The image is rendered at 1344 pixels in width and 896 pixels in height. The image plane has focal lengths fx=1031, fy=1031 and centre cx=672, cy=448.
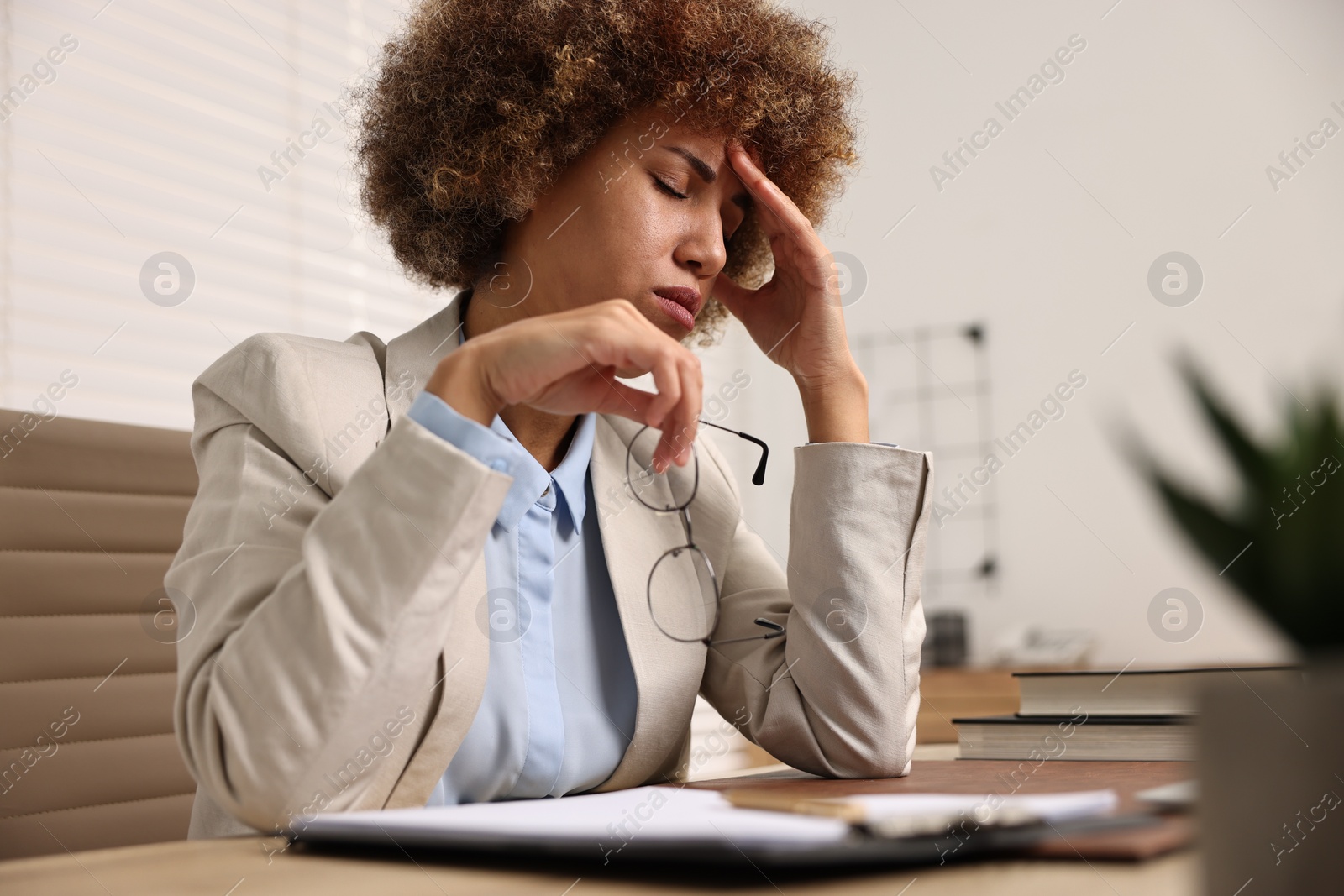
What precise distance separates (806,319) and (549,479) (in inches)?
14.0

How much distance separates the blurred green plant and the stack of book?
1.68 ft

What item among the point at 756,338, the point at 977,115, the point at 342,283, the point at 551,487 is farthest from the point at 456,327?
the point at 977,115

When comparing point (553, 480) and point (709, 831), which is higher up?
point (709, 831)

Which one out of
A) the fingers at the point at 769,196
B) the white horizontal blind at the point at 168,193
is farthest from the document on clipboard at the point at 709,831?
the white horizontal blind at the point at 168,193

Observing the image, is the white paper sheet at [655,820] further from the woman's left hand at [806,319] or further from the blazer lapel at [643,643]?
the woman's left hand at [806,319]

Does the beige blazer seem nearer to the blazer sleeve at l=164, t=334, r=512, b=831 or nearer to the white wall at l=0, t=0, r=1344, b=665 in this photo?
the blazer sleeve at l=164, t=334, r=512, b=831

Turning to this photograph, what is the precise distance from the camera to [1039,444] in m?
3.05

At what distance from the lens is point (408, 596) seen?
65 centimetres

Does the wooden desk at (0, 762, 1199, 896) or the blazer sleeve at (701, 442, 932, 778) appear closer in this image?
the wooden desk at (0, 762, 1199, 896)

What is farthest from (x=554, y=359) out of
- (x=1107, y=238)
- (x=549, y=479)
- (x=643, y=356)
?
(x=1107, y=238)

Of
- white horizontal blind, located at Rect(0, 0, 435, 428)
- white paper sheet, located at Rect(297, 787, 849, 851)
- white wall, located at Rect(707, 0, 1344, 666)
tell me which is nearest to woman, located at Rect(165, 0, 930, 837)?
white paper sheet, located at Rect(297, 787, 849, 851)

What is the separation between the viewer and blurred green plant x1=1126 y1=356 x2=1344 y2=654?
0.30m

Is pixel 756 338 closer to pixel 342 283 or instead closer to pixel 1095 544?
pixel 342 283

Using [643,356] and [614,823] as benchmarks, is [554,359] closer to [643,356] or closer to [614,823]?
[643,356]
